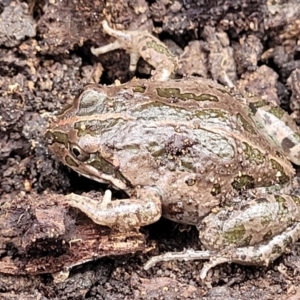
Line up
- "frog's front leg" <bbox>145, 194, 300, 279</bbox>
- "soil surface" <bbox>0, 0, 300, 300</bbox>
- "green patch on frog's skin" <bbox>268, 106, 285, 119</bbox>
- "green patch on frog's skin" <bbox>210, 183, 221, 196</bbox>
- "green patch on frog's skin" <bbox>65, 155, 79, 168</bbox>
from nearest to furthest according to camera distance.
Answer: "soil surface" <bbox>0, 0, 300, 300</bbox> < "frog's front leg" <bbox>145, 194, 300, 279</bbox> < "green patch on frog's skin" <bbox>210, 183, 221, 196</bbox> < "green patch on frog's skin" <bbox>65, 155, 79, 168</bbox> < "green patch on frog's skin" <bbox>268, 106, 285, 119</bbox>

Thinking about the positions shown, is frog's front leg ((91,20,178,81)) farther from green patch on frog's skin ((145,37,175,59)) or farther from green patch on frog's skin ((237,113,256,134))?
green patch on frog's skin ((237,113,256,134))

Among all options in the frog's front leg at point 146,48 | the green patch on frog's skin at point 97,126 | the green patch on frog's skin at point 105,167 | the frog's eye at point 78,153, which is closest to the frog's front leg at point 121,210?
the green patch on frog's skin at point 105,167

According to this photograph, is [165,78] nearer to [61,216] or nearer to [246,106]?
[246,106]

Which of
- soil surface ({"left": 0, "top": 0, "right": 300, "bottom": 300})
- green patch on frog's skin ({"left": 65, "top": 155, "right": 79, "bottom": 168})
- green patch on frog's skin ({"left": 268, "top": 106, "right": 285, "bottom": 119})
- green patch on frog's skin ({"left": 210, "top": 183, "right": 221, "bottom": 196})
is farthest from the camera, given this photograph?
green patch on frog's skin ({"left": 268, "top": 106, "right": 285, "bottom": 119})

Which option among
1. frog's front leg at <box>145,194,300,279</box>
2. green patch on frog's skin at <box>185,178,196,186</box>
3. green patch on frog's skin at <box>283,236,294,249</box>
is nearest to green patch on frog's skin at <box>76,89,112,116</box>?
green patch on frog's skin at <box>185,178,196,186</box>

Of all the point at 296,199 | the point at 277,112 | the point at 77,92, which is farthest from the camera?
the point at 277,112

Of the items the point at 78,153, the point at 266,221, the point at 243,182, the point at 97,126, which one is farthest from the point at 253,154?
the point at 78,153

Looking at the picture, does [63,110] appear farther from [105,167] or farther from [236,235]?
[236,235]
